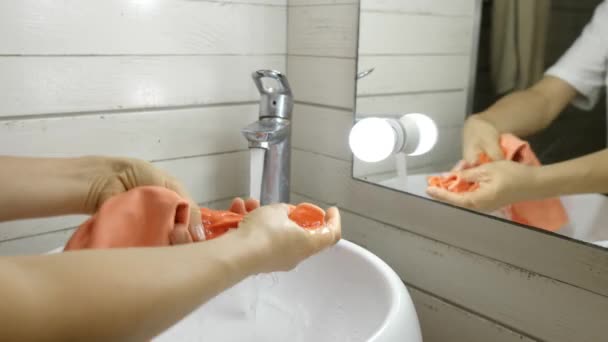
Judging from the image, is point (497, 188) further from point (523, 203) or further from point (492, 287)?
point (492, 287)

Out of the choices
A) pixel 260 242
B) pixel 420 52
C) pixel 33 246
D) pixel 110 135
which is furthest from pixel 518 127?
pixel 33 246

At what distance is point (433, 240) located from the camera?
928 mm

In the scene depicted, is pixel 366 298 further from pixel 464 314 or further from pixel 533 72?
pixel 533 72

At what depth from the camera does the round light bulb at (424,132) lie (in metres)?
1.02

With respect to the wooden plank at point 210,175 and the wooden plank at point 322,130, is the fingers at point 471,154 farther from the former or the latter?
the wooden plank at point 210,175

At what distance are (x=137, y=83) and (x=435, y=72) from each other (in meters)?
0.56

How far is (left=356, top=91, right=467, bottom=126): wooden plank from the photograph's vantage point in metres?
1.04

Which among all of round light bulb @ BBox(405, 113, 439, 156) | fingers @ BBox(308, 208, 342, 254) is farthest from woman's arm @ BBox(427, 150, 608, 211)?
fingers @ BBox(308, 208, 342, 254)

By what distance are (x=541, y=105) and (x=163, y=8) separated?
2.22 feet

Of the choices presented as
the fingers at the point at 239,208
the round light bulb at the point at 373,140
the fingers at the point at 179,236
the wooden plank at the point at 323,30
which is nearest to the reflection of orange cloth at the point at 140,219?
the fingers at the point at 179,236

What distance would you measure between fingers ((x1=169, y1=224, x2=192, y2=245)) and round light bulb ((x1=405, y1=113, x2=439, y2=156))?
0.50 m

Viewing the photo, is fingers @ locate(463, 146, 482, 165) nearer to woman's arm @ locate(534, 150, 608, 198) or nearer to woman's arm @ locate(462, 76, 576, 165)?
woman's arm @ locate(462, 76, 576, 165)

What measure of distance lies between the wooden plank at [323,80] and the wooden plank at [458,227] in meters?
0.12

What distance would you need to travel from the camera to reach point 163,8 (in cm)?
98
